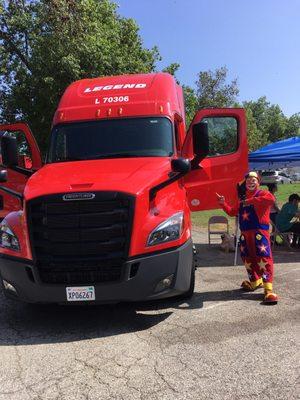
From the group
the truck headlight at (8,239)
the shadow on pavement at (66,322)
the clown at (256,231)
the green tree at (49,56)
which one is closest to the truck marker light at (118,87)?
the clown at (256,231)

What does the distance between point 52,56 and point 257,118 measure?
8191 centimetres

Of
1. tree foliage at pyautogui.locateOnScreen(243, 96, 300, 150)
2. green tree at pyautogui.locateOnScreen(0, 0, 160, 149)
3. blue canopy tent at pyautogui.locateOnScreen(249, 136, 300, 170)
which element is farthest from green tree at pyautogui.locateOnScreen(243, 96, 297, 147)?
blue canopy tent at pyautogui.locateOnScreen(249, 136, 300, 170)

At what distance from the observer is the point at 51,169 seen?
268 inches

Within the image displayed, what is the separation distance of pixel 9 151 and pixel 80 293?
2936mm

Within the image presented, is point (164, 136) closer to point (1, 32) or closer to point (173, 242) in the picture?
point (173, 242)

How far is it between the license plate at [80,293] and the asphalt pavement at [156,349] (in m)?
0.44

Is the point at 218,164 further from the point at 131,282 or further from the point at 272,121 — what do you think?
the point at 272,121

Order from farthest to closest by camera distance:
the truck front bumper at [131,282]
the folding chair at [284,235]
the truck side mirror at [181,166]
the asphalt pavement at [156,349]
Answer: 1. the folding chair at [284,235]
2. the truck side mirror at [181,166]
3. the truck front bumper at [131,282]
4. the asphalt pavement at [156,349]

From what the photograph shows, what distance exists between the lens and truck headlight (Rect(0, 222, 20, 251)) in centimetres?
596

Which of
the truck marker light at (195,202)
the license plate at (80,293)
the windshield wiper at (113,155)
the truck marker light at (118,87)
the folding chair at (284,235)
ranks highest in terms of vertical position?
the truck marker light at (118,87)

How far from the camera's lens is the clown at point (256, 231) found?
7109 mm

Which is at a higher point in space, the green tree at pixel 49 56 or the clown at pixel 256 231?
the green tree at pixel 49 56

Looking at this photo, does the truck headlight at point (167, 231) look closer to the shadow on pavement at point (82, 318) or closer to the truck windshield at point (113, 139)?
the shadow on pavement at point (82, 318)

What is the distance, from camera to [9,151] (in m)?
7.59
